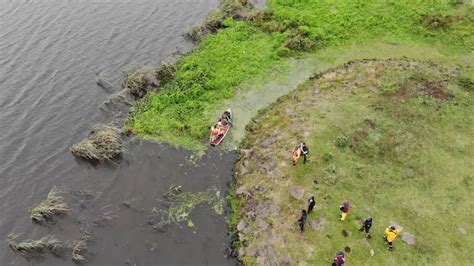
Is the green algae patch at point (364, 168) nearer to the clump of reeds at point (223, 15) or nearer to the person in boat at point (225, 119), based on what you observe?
the person in boat at point (225, 119)

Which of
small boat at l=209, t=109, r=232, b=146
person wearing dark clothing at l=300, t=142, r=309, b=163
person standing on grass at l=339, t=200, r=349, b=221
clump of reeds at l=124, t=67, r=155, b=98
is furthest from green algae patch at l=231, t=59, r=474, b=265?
clump of reeds at l=124, t=67, r=155, b=98

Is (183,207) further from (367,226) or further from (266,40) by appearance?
(266,40)

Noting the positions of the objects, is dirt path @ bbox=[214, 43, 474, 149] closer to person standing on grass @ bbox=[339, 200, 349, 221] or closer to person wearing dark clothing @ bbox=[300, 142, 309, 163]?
person wearing dark clothing @ bbox=[300, 142, 309, 163]

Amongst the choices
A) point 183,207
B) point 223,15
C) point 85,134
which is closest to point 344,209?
point 183,207

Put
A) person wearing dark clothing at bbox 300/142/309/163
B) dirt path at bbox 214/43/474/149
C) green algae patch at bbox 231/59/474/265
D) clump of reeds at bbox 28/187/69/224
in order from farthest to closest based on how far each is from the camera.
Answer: dirt path at bbox 214/43/474/149 < person wearing dark clothing at bbox 300/142/309/163 < clump of reeds at bbox 28/187/69/224 < green algae patch at bbox 231/59/474/265

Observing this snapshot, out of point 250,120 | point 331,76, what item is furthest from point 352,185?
point 331,76
